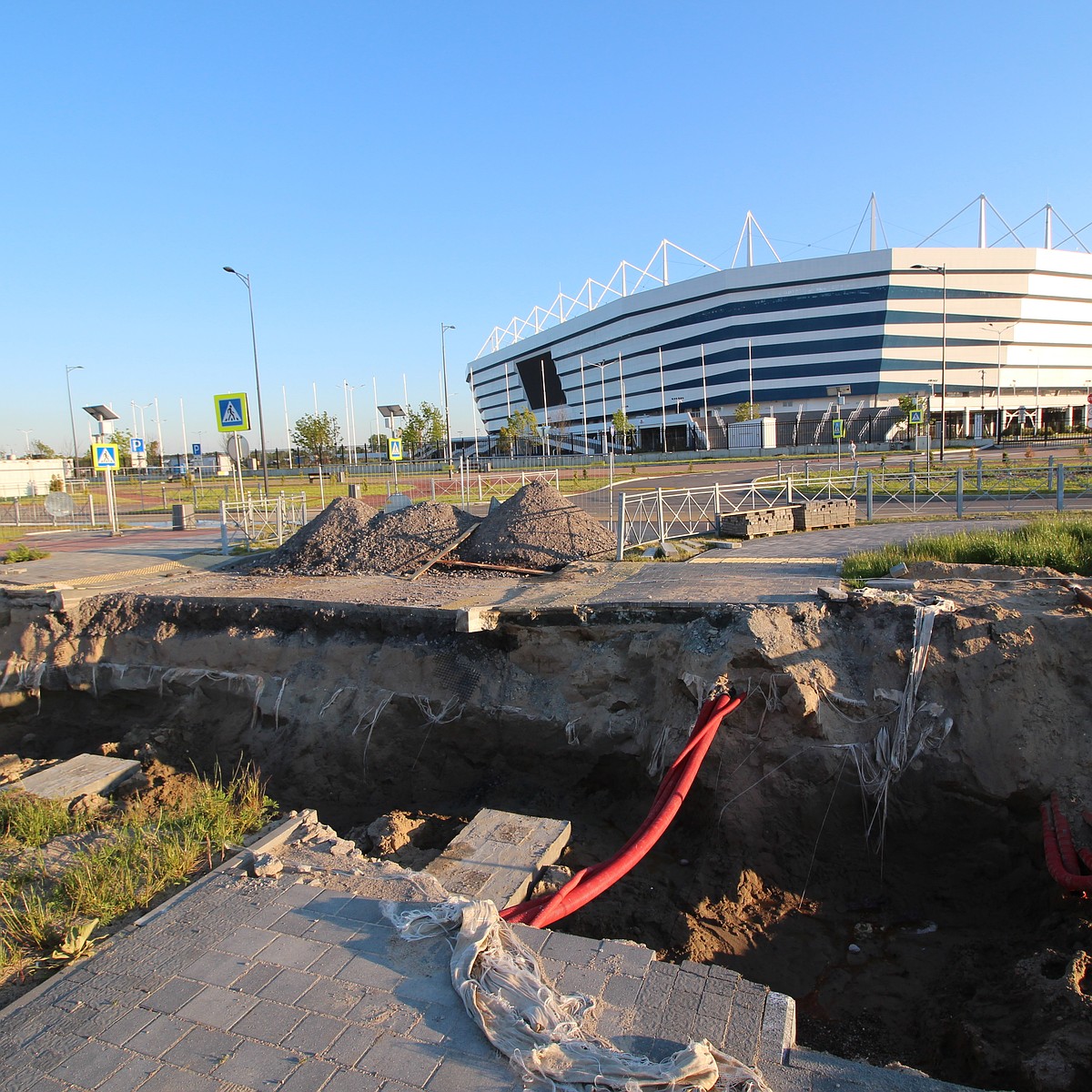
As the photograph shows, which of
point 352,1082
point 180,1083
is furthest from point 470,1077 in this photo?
point 180,1083

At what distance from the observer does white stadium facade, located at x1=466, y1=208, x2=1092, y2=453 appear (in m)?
67.7

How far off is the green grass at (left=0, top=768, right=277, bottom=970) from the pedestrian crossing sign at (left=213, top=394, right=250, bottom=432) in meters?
12.2

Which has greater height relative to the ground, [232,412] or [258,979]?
[232,412]

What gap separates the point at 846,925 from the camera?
5.81 meters

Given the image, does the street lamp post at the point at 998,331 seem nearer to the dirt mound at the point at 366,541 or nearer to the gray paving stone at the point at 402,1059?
the dirt mound at the point at 366,541

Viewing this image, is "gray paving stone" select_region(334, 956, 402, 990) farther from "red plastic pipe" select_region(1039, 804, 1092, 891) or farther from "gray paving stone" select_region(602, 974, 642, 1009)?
"red plastic pipe" select_region(1039, 804, 1092, 891)

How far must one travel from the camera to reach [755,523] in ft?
46.3

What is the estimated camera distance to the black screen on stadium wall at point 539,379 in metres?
92.7

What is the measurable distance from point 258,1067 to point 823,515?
14.8 metres

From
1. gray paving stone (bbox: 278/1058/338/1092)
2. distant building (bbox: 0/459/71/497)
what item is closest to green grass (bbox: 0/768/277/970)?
gray paving stone (bbox: 278/1058/338/1092)

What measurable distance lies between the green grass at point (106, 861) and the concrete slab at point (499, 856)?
151cm

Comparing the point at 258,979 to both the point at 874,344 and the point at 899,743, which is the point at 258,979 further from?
the point at 874,344

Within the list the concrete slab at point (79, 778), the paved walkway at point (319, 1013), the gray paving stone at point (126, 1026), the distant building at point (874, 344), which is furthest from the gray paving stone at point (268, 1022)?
the distant building at point (874, 344)

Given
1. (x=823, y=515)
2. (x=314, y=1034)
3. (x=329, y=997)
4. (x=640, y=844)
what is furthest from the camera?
(x=823, y=515)
